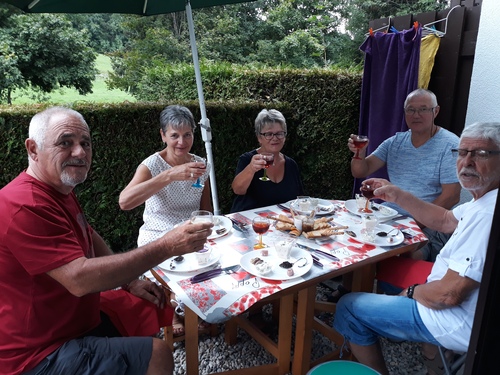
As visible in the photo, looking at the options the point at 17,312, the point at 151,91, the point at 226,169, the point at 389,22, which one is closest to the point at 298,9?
the point at 151,91

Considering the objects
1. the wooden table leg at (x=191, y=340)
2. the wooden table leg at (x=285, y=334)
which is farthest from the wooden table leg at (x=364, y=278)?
the wooden table leg at (x=191, y=340)

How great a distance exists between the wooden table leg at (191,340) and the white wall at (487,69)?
3150 millimetres

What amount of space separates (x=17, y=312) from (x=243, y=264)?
936 millimetres

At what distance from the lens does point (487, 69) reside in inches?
128

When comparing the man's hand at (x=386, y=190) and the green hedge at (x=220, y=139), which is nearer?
the man's hand at (x=386, y=190)

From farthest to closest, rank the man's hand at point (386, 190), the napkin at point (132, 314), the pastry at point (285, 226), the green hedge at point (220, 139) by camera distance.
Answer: the green hedge at point (220, 139)
the man's hand at point (386, 190)
the pastry at point (285, 226)
the napkin at point (132, 314)

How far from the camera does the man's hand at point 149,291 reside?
1.81 meters

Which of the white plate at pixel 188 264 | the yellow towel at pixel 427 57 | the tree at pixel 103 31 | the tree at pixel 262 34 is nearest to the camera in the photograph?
the white plate at pixel 188 264

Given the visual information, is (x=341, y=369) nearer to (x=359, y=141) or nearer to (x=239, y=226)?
(x=239, y=226)

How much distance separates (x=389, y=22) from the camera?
4.21 metres

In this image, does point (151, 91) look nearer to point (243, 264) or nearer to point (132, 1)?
point (132, 1)

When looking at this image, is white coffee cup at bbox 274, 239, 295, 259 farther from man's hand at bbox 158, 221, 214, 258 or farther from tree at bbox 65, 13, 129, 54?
tree at bbox 65, 13, 129, 54

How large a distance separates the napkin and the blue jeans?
966 millimetres

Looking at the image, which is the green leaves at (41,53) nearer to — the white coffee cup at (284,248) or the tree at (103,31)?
the tree at (103,31)
